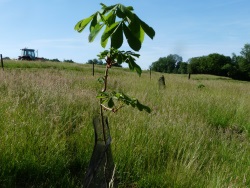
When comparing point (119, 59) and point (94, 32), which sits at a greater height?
point (94, 32)

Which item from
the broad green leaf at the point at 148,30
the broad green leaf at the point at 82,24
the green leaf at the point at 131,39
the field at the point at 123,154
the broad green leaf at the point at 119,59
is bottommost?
the field at the point at 123,154

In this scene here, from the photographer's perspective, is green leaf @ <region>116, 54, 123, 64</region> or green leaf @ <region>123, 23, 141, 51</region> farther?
green leaf @ <region>116, 54, 123, 64</region>

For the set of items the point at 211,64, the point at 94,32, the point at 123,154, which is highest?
the point at 211,64

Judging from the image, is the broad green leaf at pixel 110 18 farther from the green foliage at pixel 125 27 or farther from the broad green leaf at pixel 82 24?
the broad green leaf at pixel 82 24

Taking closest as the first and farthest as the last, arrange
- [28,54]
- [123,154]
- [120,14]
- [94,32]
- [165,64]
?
1. [120,14]
2. [94,32]
3. [123,154]
4. [28,54]
5. [165,64]

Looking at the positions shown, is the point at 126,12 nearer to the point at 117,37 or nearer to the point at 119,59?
the point at 117,37

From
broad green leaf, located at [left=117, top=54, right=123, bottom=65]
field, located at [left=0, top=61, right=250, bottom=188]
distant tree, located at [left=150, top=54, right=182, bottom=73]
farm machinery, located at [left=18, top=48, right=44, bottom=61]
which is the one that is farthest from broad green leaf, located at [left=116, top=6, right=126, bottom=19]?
distant tree, located at [left=150, top=54, right=182, bottom=73]

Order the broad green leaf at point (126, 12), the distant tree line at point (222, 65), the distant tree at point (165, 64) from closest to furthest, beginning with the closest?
1. the broad green leaf at point (126, 12)
2. the distant tree line at point (222, 65)
3. the distant tree at point (165, 64)

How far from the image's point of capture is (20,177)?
2492 mm

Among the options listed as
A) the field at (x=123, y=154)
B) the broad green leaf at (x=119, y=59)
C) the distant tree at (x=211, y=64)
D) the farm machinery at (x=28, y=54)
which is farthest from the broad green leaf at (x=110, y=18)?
the distant tree at (x=211, y=64)

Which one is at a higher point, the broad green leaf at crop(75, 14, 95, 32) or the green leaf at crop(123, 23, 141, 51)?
the broad green leaf at crop(75, 14, 95, 32)

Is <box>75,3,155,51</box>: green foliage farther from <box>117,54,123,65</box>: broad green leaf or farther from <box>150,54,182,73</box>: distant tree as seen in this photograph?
<box>150,54,182,73</box>: distant tree

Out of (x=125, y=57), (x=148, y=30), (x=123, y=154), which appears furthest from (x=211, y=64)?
(x=148, y=30)

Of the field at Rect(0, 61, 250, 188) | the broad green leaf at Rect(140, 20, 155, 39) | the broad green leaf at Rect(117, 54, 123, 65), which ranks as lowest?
the field at Rect(0, 61, 250, 188)
